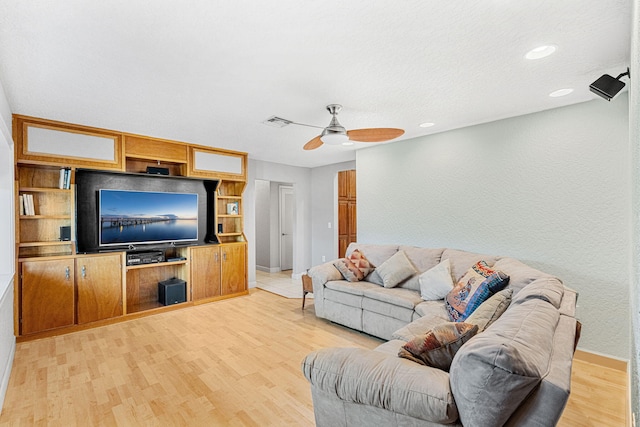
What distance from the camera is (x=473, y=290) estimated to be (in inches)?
97.3

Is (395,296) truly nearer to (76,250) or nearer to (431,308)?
(431,308)

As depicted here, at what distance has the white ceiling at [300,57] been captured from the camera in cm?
157

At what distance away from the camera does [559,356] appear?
112cm

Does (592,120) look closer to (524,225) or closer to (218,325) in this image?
(524,225)

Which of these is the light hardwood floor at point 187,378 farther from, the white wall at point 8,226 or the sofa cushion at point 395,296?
the sofa cushion at point 395,296

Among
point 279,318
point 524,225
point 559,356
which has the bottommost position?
point 279,318

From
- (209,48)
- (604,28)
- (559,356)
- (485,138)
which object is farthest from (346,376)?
(485,138)

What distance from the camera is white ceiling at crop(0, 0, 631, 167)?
1.57 metres

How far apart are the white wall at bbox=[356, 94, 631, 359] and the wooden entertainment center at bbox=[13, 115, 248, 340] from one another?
3206mm

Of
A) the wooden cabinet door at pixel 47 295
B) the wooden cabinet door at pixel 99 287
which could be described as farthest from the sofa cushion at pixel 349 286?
the wooden cabinet door at pixel 47 295

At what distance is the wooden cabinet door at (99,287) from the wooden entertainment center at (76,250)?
0.01 metres

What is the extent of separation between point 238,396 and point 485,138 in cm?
364

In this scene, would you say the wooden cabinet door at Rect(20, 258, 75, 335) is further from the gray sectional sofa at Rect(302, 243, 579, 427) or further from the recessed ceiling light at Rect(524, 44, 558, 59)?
the recessed ceiling light at Rect(524, 44, 558, 59)

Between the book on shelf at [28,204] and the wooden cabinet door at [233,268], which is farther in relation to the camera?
the wooden cabinet door at [233,268]
